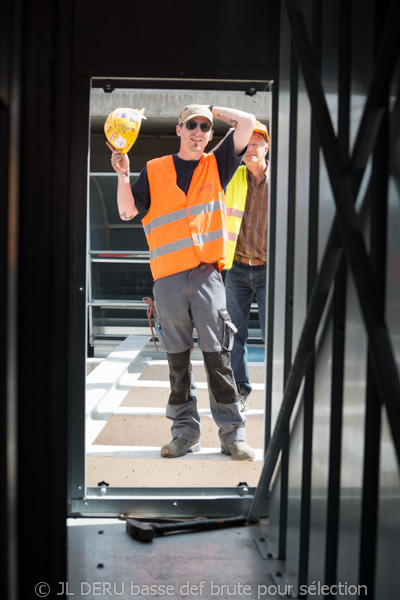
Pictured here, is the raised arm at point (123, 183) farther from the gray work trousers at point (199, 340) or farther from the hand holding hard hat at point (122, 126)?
the gray work trousers at point (199, 340)

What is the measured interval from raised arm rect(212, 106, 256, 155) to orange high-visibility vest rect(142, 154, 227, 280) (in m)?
0.24

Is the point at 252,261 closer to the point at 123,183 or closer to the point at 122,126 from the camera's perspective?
the point at 123,183

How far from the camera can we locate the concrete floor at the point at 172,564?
8.18 feet

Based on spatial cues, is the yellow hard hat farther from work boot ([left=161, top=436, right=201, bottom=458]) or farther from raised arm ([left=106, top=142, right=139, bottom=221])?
work boot ([left=161, top=436, right=201, bottom=458])

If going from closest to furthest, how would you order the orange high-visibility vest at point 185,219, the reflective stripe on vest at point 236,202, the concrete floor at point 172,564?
the concrete floor at point 172,564, the orange high-visibility vest at point 185,219, the reflective stripe on vest at point 236,202

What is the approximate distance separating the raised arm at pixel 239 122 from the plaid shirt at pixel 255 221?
35.1 inches

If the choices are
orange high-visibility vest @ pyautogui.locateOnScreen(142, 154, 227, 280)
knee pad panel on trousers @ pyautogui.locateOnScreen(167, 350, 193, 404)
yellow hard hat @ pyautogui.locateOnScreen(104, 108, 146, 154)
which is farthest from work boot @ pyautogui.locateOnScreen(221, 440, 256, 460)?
yellow hard hat @ pyautogui.locateOnScreen(104, 108, 146, 154)

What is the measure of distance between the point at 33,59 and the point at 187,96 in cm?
1138

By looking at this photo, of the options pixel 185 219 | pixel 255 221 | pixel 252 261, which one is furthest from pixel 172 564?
pixel 255 221

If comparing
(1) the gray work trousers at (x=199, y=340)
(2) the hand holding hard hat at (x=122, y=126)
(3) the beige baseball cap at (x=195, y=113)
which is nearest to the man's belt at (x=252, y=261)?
(1) the gray work trousers at (x=199, y=340)

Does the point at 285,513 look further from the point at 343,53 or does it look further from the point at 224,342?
the point at 343,53

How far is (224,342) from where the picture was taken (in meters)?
4.06

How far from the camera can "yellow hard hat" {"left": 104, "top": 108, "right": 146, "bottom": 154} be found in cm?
386

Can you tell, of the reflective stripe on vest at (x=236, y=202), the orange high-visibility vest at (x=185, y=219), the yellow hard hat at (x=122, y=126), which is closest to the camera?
the yellow hard hat at (x=122, y=126)
